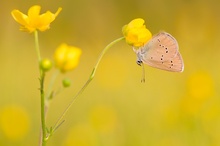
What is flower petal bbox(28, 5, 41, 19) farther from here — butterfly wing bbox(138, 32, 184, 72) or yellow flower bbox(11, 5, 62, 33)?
butterfly wing bbox(138, 32, 184, 72)

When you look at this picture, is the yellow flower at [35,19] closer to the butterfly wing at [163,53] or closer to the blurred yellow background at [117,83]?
the butterfly wing at [163,53]

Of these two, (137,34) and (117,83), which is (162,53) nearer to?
(137,34)

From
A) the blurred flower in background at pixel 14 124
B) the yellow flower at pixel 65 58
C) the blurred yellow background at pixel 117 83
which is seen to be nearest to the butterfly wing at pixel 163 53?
the yellow flower at pixel 65 58

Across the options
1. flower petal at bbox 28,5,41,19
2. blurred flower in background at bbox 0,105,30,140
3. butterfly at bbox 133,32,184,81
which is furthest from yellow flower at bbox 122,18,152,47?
blurred flower in background at bbox 0,105,30,140

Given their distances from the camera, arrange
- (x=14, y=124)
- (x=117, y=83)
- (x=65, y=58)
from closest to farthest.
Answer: (x=65, y=58)
(x=14, y=124)
(x=117, y=83)

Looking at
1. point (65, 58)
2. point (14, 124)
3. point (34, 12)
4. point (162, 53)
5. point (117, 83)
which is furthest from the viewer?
point (117, 83)

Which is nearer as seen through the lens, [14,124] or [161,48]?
[161,48]

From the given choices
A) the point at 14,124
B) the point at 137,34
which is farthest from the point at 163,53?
the point at 14,124

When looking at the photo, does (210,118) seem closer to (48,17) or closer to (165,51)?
(165,51)
